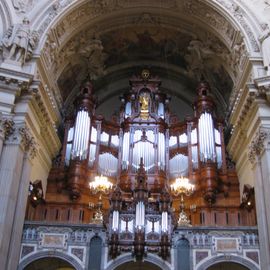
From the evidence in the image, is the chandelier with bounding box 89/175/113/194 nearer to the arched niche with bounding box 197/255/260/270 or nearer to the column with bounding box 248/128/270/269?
the arched niche with bounding box 197/255/260/270

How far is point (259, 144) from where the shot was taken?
45.5ft

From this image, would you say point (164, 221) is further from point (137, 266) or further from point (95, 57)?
point (95, 57)

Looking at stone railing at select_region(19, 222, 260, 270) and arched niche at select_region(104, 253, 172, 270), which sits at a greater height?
stone railing at select_region(19, 222, 260, 270)

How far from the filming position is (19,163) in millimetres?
13828

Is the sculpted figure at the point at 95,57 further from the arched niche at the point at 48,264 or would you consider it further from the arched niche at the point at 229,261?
the arched niche at the point at 229,261

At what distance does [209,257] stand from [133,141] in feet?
21.0

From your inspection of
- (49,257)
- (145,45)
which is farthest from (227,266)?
(145,45)

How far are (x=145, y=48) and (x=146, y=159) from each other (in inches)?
235

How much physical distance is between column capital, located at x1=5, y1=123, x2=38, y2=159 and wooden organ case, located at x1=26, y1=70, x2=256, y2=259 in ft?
8.96

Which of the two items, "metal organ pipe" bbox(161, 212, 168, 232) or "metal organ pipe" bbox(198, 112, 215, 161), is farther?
"metal organ pipe" bbox(198, 112, 215, 161)

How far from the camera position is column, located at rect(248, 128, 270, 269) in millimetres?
12977

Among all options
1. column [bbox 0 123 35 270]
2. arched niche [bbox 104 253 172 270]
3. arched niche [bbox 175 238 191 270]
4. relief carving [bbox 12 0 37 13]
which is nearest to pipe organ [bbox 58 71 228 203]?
column [bbox 0 123 35 270]

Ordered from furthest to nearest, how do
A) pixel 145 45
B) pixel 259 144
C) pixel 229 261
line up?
pixel 145 45
pixel 259 144
pixel 229 261

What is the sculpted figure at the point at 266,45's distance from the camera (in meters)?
14.4
